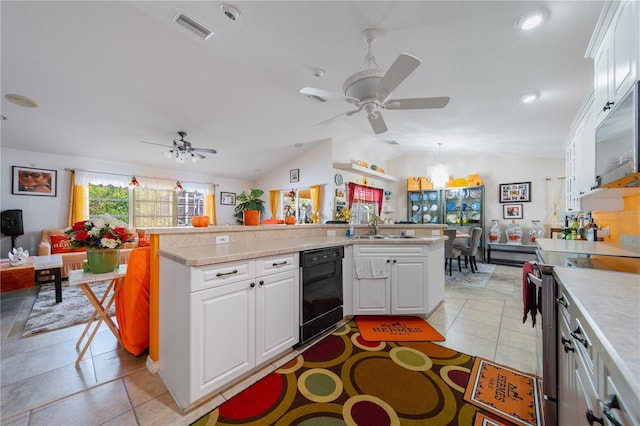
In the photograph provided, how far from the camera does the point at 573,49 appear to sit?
198 cm

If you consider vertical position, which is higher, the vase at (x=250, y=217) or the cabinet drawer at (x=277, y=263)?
the vase at (x=250, y=217)

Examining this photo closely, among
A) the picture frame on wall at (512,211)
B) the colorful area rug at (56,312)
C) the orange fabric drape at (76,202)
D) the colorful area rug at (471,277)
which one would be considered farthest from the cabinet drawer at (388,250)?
the orange fabric drape at (76,202)

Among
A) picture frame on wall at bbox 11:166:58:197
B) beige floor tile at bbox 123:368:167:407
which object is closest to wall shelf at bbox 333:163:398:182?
beige floor tile at bbox 123:368:167:407

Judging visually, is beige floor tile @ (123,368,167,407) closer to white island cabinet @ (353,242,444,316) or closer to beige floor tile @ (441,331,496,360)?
white island cabinet @ (353,242,444,316)

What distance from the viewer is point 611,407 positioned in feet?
1.84

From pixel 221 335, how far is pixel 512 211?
23.4 feet

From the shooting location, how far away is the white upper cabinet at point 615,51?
126cm

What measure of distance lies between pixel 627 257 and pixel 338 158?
4.64 m

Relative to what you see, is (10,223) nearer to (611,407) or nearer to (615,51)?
(611,407)

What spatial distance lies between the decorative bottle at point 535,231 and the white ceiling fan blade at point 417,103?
5380 millimetres

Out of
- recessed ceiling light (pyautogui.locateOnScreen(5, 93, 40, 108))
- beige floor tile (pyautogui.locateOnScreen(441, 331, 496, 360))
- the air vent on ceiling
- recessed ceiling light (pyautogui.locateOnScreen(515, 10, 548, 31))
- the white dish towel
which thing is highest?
the air vent on ceiling

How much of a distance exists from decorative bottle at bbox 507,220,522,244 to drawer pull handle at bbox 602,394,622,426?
6.58 metres

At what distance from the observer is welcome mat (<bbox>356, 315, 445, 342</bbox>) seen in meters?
2.35

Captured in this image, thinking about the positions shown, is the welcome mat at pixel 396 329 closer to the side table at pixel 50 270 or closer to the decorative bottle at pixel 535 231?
the side table at pixel 50 270
